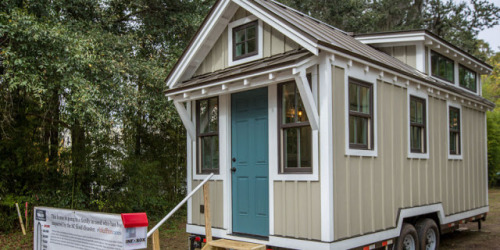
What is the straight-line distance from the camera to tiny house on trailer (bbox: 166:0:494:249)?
20.2 ft

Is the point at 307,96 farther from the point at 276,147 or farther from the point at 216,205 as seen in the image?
the point at 216,205

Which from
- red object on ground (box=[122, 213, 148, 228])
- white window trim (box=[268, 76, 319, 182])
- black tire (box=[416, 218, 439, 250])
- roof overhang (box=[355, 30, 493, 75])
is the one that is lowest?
black tire (box=[416, 218, 439, 250])

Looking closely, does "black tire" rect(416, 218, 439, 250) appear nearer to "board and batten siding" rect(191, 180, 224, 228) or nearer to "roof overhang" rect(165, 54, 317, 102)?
"board and batten siding" rect(191, 180, 224, 228)

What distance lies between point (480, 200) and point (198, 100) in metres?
7.17

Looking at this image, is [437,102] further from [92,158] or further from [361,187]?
[92,158]

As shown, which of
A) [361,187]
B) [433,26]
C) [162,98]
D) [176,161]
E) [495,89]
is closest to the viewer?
[361,187]

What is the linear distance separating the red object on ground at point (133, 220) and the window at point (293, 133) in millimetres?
2233

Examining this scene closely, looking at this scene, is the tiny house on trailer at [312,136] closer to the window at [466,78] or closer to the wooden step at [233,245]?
the wooden step at [233,245]

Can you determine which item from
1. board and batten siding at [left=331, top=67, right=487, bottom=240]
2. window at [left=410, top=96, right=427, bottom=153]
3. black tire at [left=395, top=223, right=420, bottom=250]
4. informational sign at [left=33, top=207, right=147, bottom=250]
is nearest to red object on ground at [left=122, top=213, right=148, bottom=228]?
informational sign at [left=33, top=207, right=147, bottom=250]

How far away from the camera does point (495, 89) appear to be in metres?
34.0

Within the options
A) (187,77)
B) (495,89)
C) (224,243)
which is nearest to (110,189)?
(187,77)

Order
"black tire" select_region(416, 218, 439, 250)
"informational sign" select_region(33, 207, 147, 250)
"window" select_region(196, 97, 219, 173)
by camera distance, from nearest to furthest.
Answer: "informational sign" select_region(33, 207, 147, 250)
"black tire" select_region(416, 218, 439, 250)
"window" select_region(196, 97, 219, 173)

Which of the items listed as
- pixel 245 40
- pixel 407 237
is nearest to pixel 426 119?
pixel 407 237

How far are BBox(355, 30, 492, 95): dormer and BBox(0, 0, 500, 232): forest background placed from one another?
5.56 m
